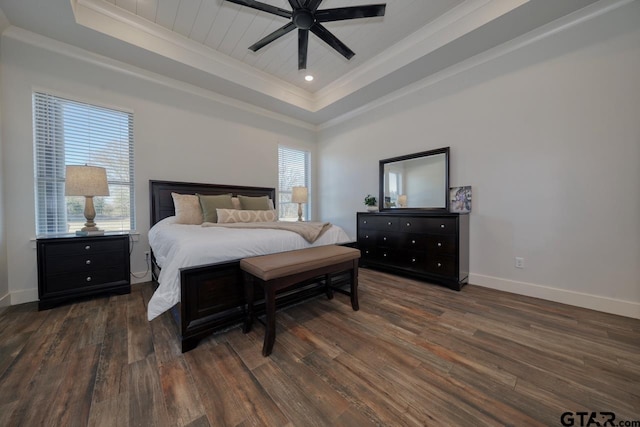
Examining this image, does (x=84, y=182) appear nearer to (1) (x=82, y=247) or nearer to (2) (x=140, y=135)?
(1) (x=82, y=247)

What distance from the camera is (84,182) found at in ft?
7.98

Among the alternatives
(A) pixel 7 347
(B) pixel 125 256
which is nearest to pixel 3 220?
(B) pixel 125 256

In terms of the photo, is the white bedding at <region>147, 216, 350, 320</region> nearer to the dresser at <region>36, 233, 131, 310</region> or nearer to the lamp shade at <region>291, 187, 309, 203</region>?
the dresser at <region>36, 233, 131, 310</region>

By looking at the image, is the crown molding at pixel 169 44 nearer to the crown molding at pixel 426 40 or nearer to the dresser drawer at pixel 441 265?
the crown molding at pixel 426 40

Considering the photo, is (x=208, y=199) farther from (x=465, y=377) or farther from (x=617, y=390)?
(x=617, y=390)

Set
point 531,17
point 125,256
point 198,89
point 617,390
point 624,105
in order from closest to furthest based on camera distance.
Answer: point 617,390, point 624,105, point 531,17, point 125,256, point 198,89

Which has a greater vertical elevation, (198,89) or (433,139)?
(198,89)

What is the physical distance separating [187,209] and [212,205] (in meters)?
0.31

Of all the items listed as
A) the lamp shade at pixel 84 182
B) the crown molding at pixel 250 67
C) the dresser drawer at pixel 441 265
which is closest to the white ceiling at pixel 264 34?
the crown molding at pixel 250 67

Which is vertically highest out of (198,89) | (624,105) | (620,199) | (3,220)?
(198,89)

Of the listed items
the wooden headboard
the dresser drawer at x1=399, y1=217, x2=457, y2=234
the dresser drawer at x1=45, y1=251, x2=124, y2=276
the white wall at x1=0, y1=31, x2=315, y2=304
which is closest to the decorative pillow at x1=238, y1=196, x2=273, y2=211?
the wooden headboard

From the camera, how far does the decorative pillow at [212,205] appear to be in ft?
10.3

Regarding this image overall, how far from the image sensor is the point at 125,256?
2.63 meters

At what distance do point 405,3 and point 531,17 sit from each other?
122 centimetres
